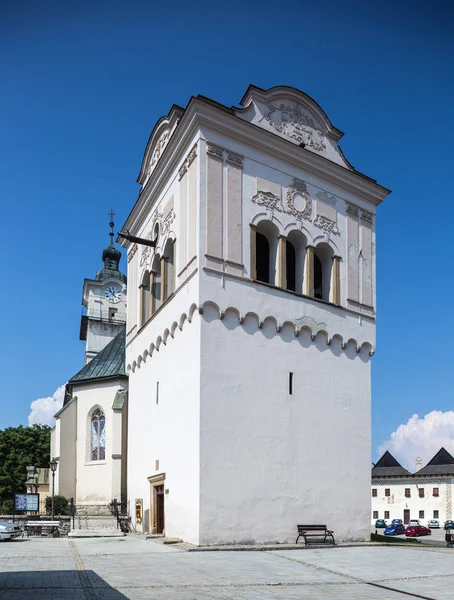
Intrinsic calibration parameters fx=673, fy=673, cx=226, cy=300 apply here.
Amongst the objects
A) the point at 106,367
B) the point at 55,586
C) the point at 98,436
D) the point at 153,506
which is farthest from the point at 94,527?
the point at 55,586

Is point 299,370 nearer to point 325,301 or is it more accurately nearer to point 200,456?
point 325,301

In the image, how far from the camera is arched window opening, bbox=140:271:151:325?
1038 inches

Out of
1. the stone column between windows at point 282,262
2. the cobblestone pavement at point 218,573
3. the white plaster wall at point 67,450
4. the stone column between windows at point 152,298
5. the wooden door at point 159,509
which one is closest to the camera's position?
the cobblestone pavement at point 218,573

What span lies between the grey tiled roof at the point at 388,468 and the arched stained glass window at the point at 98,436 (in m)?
48.8

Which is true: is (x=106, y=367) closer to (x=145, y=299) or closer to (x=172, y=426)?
(x=145, y=299)

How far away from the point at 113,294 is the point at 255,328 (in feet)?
125

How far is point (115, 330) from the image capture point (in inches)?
2206

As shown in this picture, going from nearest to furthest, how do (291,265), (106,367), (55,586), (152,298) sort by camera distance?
(55,586) < (291,265) < (152,298) < (106,367)

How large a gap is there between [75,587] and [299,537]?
10.4 meters

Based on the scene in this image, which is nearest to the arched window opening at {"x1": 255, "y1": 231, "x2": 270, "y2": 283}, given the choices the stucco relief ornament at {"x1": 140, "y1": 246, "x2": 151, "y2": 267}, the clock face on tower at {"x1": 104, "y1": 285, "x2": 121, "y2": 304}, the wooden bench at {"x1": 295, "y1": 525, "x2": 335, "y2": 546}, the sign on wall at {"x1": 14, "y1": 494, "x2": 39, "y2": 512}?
the stucco relief ornament at {"x1": 140, "y1": 246, "x2": 151, "y2": 267}

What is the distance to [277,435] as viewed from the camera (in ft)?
67.6

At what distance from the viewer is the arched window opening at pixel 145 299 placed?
26375 millimetres

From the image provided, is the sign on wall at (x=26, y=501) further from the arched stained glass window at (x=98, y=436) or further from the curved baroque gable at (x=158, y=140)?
the curved baroque gable at (x=158, y=140)

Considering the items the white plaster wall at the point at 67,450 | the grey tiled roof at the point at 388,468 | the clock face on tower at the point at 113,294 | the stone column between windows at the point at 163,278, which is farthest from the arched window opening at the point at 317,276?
the grey tiled roof at the point at 388,468
